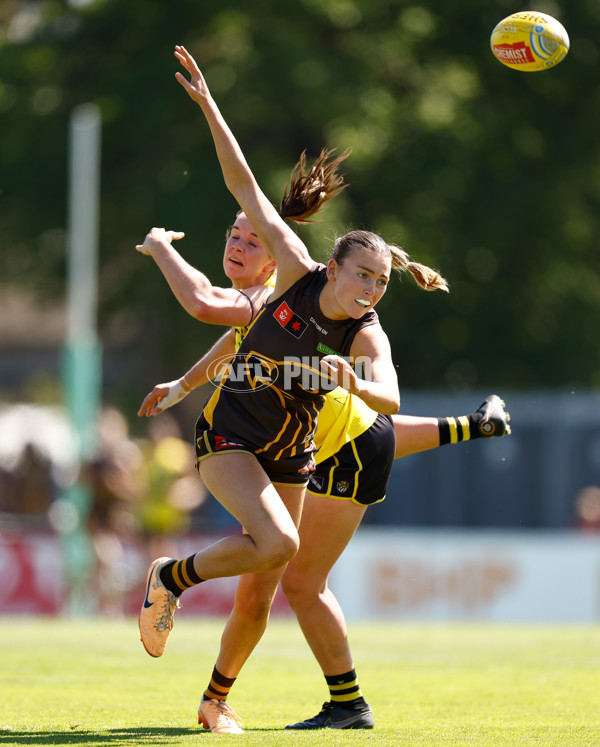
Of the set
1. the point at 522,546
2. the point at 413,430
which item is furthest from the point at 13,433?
the point at 413,430

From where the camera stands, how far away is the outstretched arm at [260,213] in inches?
218

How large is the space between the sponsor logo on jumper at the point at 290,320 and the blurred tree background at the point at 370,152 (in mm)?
17173

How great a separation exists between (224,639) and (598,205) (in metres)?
20.2

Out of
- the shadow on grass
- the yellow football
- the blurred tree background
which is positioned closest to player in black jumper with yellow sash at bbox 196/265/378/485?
the shadow on grass

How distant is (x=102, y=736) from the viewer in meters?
5.46

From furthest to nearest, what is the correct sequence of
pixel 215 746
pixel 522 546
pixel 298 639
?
pixel 522 546 → pixel 298 639 → pixel 215 746

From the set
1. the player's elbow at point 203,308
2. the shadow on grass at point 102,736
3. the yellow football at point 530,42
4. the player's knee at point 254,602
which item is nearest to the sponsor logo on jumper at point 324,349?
the player's elbow at point 203,308

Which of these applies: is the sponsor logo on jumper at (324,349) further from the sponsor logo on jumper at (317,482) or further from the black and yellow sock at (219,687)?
the black and yellow sock at (219,687)

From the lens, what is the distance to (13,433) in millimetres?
28859

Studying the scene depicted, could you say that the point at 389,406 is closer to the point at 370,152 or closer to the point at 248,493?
the point at 248,493

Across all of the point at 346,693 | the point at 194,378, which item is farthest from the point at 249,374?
the point at 346,693

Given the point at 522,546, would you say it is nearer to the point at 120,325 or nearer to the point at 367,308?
the point at 367,308

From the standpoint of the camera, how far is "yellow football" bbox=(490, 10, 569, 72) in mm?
6668

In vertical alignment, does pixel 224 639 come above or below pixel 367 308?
below
